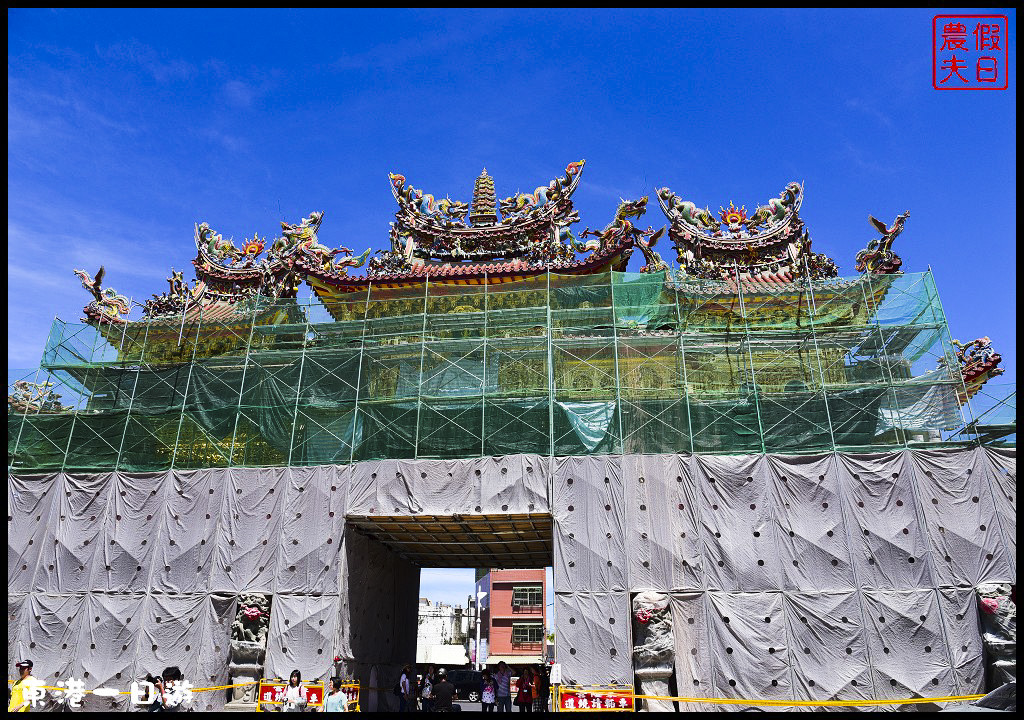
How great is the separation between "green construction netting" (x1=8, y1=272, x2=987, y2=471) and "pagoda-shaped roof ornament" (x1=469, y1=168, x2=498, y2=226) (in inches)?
142

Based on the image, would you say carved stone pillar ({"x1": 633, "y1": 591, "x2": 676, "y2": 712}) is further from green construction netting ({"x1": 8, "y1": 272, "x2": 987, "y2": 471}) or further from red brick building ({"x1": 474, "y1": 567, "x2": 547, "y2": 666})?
red brick building ({"x1": 474, "y1": 567, "x2": 547, "y2": 666})

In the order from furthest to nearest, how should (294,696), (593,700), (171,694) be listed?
1. (593,700)
2. (294,696)
3. (171,694)

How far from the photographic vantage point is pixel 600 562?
51.8ft

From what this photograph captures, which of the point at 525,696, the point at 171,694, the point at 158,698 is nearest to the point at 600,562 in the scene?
the point at 525,696

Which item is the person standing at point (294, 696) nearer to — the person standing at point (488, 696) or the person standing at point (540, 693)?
the person standing at point (488, 696)

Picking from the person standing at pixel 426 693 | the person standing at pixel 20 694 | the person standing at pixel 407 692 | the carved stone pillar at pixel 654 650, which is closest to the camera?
the person standing at pixel 20 694

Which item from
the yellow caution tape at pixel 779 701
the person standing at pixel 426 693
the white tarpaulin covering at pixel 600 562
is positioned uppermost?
the white tarpaulin covering at pixel 600 562

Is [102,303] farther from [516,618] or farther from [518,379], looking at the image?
[516,618]

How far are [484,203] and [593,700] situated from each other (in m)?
16.7

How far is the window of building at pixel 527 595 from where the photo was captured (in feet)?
154

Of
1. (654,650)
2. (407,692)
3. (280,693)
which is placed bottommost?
(407,692)

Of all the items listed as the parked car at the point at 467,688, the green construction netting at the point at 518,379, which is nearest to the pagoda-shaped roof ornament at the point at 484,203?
the green construction netting at the point at 518,379

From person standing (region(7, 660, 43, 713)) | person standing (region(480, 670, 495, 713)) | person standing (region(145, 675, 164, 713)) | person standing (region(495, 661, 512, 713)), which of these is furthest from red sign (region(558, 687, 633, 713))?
person standing (region(7, 660, 43, 713))

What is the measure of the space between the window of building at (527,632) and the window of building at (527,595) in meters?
1.34
